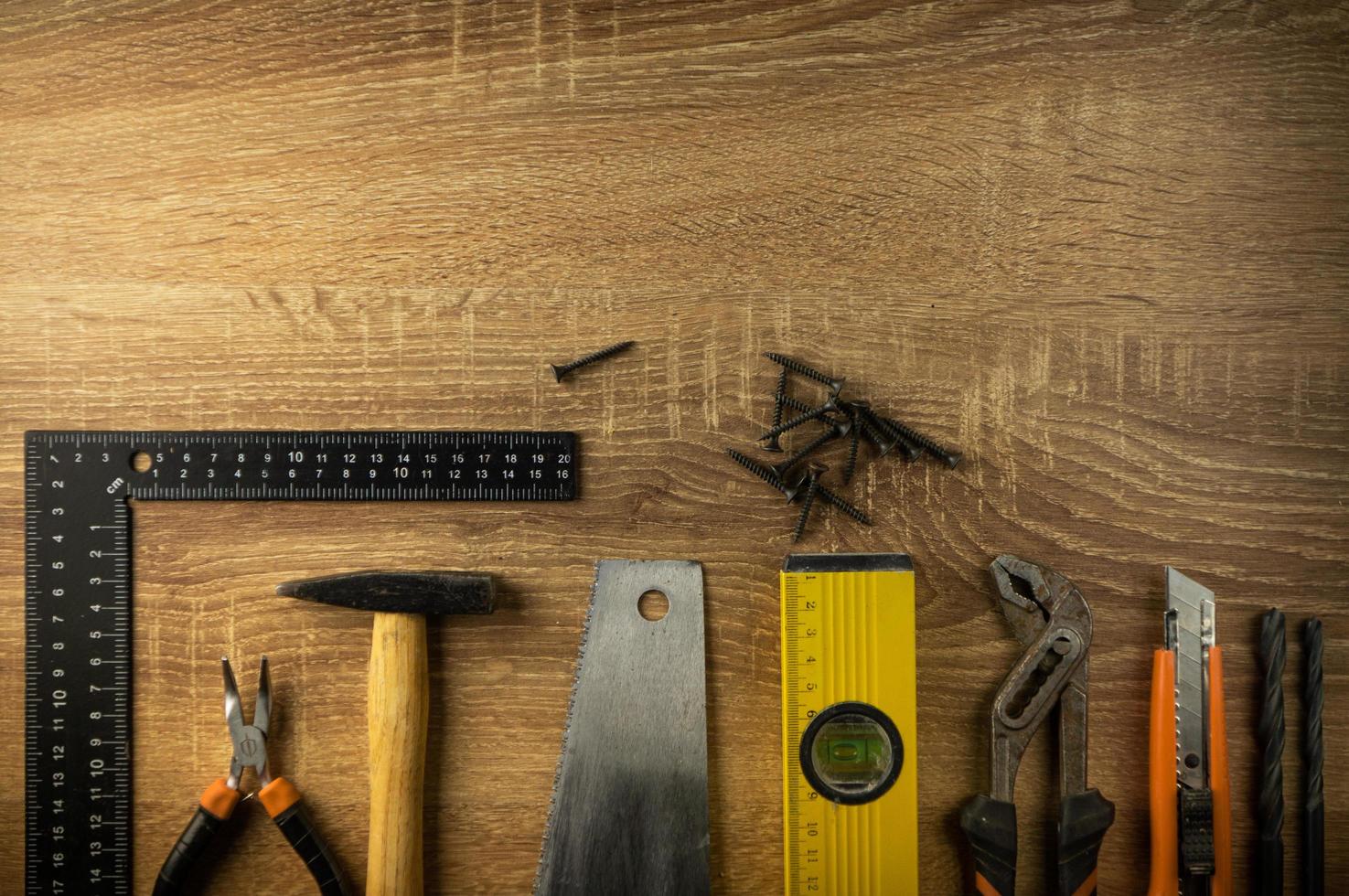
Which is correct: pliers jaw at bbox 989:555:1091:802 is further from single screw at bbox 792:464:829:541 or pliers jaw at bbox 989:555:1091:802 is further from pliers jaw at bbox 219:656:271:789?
pliers jaw at bbox 219:656:271:789

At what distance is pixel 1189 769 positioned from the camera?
149 centimetres

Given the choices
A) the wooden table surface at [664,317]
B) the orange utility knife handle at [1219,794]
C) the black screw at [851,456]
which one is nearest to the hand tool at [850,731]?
the wooden table surface at [664,317]

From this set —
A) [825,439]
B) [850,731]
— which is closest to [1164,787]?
[850,731]

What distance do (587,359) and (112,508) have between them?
960 mm

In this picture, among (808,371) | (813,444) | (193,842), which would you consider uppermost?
(808,371)

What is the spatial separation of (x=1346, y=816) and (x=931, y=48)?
5.62 feet

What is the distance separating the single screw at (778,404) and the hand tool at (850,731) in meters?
0.24

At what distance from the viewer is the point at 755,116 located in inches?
61.5

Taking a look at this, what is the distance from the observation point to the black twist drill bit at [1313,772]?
60.4 inches

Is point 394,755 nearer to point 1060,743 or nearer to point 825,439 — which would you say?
point 825,439

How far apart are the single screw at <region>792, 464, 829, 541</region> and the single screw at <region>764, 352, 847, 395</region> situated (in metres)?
0.15

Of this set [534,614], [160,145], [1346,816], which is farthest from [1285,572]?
[160,145]

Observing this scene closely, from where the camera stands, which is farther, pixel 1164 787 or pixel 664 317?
pixel 664 317

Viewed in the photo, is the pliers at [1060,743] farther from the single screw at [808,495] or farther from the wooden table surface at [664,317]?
the single screw at [808,495]
